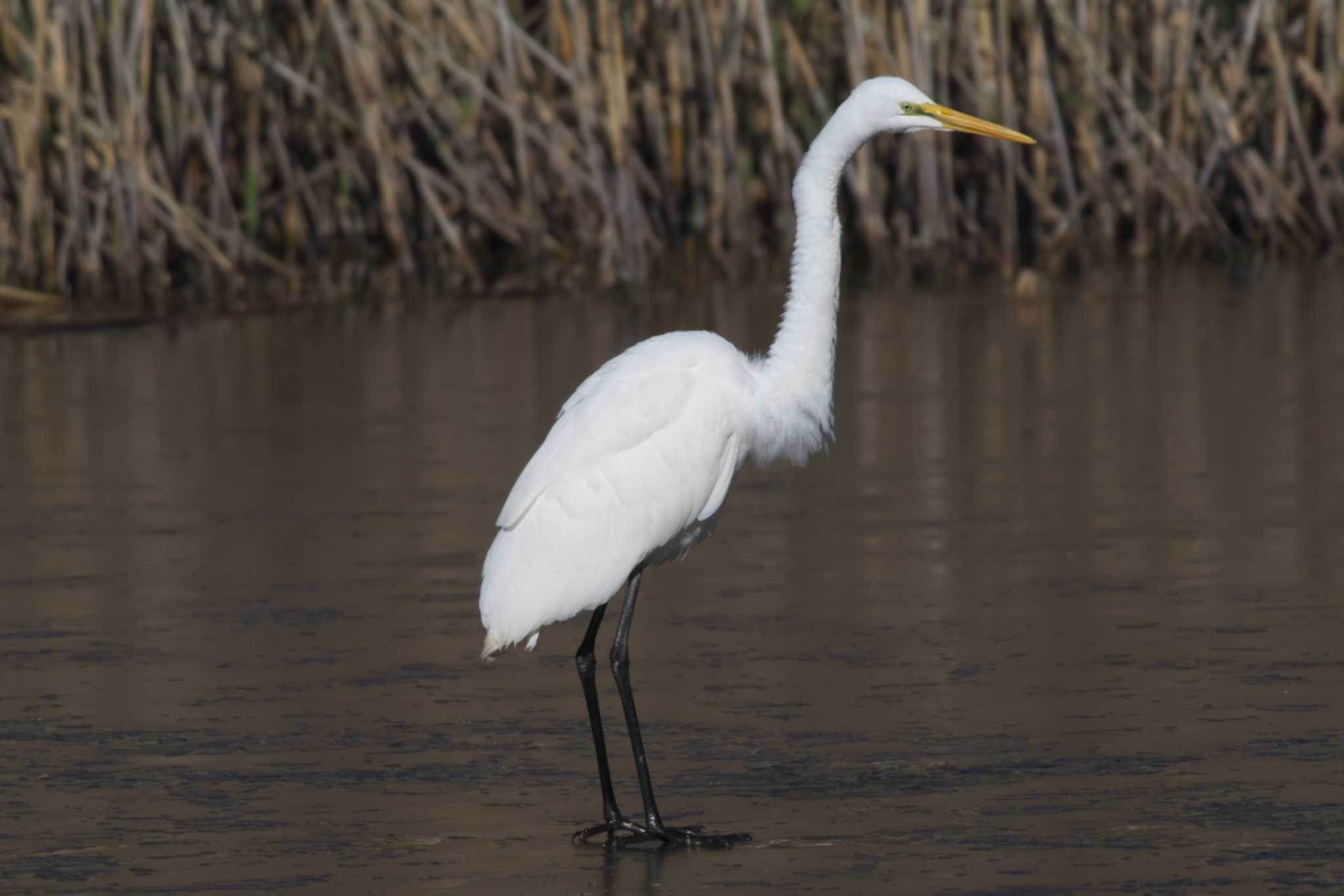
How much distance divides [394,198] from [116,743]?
373 inches

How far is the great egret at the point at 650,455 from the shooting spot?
4.82 metres

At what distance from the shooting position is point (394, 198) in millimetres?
14594

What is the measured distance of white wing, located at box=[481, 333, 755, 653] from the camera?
4.84 metres

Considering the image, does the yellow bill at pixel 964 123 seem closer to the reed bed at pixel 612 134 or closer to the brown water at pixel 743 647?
the brown water at pixel 743 647

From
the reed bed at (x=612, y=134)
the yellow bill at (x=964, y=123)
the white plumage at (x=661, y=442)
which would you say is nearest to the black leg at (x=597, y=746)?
the white plumage at (x=661, y=442)

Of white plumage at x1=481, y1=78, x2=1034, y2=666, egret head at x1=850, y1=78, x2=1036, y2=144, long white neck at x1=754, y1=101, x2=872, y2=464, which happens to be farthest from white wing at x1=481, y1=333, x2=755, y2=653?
egret head at x1=850, y1=78, x2=1036, y2=144

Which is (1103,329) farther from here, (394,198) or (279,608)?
(279,608)

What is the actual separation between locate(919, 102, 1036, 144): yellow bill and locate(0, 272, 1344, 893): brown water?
1.26 meters

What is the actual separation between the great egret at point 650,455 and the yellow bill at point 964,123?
19 cm

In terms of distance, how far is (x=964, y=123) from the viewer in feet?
18.2

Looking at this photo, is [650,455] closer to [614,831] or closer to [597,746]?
[597,746]

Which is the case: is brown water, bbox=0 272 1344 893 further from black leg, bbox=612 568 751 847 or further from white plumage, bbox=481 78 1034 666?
white plumage, bbox=481 78 1034 666

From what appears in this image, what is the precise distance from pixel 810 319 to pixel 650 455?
19.5 inches

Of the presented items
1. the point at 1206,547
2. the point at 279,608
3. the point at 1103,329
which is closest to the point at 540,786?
the point at 279,608
